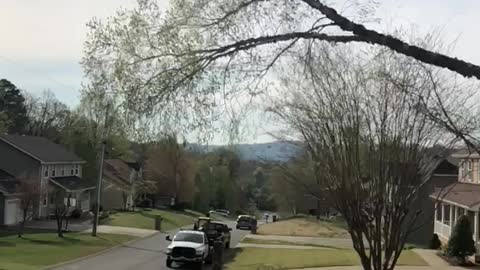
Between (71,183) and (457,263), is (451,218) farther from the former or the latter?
(71,183)

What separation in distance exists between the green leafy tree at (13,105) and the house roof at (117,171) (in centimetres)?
1448

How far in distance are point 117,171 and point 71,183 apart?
2081 centimetres

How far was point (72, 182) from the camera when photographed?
60.1m

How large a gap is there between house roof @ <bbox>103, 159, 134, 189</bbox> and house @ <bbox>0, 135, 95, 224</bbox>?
13.7 metres

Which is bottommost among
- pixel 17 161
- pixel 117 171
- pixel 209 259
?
pixel 209 259

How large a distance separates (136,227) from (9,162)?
11012 millimetres

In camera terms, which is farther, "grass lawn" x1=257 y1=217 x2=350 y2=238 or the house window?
"grass lawn" x1=257 y1=217 x2=350 y2=238

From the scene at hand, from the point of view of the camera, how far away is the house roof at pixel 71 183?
57112mm

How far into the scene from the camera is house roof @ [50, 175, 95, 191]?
57.1 m

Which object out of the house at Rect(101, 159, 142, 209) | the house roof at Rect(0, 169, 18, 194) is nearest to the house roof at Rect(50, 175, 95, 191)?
the house roof at Rect(0, 169, 18, 194)

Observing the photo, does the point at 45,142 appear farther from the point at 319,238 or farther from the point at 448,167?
the point at 448,167

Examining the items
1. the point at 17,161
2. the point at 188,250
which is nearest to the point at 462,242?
the point at 188,250

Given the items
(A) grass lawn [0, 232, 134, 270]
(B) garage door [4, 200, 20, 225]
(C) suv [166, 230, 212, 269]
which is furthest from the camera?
(B) garage door [4, 200, 20, 225]

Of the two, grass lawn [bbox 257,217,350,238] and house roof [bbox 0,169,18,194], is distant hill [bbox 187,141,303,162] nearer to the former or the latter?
house roof [bbox 0,169,18,194]
